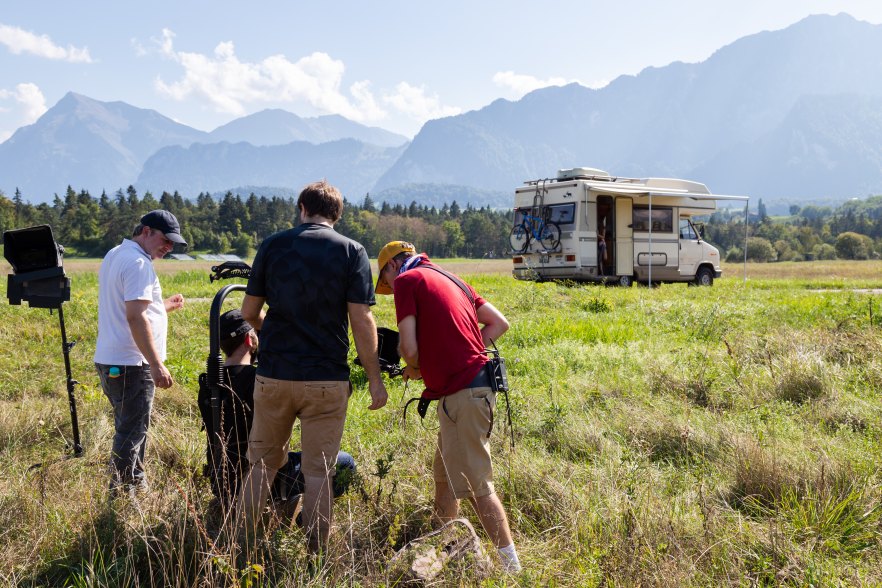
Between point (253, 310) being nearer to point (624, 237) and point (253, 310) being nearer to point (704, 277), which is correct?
point (624, 237)

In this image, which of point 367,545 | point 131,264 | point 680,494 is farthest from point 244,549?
point 680,494

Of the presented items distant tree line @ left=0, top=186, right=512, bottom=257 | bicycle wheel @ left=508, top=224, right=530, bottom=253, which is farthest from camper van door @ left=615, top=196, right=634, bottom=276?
distant tree line @ left=0, top=186, right=512, bottom=257

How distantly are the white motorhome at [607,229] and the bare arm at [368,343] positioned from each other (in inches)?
521

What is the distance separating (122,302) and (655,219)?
51.6 feet

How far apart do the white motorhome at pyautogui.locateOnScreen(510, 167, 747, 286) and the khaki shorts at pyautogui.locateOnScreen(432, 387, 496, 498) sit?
1326 centimetres

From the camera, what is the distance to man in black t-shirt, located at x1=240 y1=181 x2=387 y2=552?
3143mm

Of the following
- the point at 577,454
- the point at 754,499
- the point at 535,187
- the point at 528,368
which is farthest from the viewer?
the point at 535,187

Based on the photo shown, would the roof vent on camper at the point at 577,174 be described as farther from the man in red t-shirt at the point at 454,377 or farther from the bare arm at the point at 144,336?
the man in red t-shirt at the point at 454,377

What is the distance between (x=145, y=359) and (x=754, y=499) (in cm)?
355

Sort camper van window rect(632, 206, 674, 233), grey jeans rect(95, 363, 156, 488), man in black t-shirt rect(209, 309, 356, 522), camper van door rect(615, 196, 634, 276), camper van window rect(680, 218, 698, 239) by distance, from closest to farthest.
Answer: man in black t-shirt rect(209, 309, 356, 522), grey jeans rect(95, 363, 156, 488), camper van door rect(615, 196, 634, 276), camper van window rect(632, 206, 674, 233), camper van window rect(680, 218, 698, 239)

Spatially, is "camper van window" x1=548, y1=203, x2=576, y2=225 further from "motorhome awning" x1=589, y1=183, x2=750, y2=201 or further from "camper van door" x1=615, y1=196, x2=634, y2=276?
"camper van door" x1=615, y1=196, x2=634, y2=276

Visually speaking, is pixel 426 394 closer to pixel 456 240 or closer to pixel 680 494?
pixel 680 494

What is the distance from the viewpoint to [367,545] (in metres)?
3.40

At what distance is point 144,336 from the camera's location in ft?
12.5
